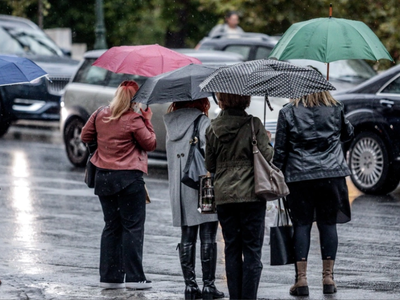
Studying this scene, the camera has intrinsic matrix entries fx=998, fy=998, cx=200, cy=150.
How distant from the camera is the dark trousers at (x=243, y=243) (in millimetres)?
6613

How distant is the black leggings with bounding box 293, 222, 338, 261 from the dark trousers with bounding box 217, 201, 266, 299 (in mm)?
874

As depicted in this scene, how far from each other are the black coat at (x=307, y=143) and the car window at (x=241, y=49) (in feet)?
37.0

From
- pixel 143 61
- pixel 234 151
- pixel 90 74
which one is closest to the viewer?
pixel 234 151

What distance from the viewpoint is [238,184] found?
6.56 meters

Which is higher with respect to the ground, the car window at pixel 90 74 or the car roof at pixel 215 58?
the car roof at pixel 215 58

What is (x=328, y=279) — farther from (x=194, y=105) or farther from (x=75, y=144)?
(x=75, y=144)

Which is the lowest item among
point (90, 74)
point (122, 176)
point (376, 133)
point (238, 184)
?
point (376, 133)

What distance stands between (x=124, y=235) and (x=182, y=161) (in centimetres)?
79

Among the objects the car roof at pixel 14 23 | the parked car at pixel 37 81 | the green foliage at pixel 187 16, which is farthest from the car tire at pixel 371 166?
the car roof at pixel 14 23

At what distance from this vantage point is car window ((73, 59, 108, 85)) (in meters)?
16.1

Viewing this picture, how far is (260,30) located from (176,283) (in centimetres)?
1910

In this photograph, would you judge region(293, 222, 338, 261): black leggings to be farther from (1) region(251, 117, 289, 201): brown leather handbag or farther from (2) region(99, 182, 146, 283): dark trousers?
(2) region(99, 182, 146, 283): dark trousers

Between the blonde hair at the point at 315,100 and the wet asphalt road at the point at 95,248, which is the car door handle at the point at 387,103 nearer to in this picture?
the wet asphalt road at the point at 95,248

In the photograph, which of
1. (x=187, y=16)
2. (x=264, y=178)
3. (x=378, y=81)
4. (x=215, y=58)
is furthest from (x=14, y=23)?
(x=264, y=178)
